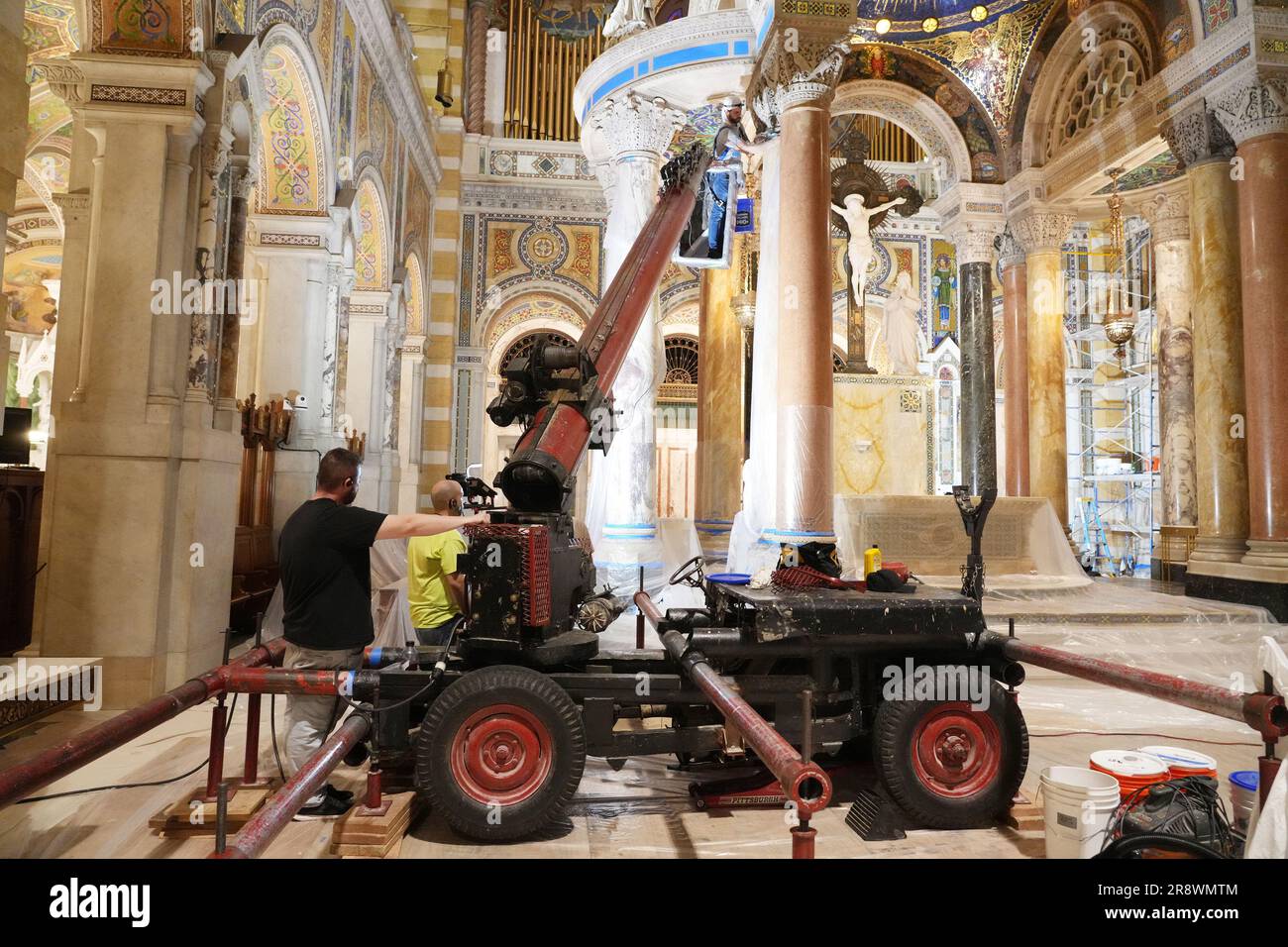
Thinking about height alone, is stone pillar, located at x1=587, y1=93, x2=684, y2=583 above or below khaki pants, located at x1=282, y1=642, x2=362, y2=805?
above

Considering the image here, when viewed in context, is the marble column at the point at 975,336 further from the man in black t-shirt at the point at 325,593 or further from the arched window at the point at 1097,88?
→ the man in black t-shirt at the point at 325,593

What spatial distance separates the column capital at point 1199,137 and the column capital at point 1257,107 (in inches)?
11.1

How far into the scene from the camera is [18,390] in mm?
16469

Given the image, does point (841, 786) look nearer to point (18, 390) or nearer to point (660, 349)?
point (660, 349)

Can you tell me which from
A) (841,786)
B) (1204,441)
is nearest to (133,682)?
(841,786)

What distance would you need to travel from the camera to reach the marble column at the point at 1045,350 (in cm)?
1227

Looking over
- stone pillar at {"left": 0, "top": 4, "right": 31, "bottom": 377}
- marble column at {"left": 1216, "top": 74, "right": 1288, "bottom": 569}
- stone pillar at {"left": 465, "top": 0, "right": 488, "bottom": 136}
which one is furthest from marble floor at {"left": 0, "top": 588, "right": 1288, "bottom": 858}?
stone pillar at {"left": 465, "top": 0, "right": 488, "bottom": 136}

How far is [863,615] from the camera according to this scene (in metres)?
3.18

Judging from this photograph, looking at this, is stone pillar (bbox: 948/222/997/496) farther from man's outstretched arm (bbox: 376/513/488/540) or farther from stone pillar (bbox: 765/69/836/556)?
man's outstretched arm (bbox: 376/513/488/540)

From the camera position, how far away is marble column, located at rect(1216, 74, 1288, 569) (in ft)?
27.8

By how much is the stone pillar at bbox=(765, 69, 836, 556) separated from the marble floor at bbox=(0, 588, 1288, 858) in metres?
2.17

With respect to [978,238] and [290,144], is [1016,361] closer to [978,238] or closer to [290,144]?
[978,238]

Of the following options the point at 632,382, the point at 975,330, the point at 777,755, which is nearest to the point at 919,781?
the point at 777,755

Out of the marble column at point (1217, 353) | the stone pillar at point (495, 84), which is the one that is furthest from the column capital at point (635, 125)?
the stone pillar at point (495, 84)
